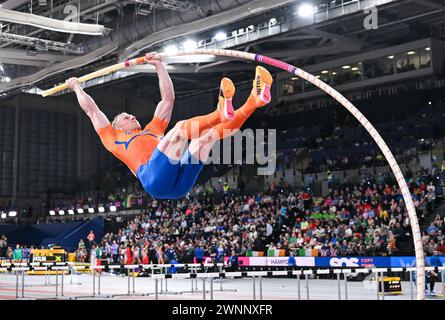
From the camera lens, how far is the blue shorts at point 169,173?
714cm

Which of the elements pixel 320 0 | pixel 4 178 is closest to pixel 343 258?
pixel 320 0

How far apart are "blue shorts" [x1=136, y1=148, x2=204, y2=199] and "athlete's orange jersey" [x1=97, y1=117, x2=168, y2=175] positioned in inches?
12.3

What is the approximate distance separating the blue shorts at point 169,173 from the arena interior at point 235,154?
8.06m

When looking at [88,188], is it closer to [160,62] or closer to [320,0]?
[320,0]

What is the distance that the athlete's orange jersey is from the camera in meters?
7.85

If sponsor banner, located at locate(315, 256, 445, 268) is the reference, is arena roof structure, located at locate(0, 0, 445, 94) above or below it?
above

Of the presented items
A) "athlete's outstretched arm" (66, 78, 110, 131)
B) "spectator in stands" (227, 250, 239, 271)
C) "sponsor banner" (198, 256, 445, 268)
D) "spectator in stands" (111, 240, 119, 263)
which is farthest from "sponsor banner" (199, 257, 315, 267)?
"athlete's outstretched arm" (66, 78, 110, 131)

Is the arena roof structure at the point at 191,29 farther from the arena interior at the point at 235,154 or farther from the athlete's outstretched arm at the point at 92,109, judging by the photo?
the athlete's outstretched arm at the point at 92,109

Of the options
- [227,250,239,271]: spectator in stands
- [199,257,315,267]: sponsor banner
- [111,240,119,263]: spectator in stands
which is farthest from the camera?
[111,240,119,263]: spectator in stands

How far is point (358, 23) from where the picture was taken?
30.5 metres

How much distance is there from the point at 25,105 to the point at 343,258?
1139 inches

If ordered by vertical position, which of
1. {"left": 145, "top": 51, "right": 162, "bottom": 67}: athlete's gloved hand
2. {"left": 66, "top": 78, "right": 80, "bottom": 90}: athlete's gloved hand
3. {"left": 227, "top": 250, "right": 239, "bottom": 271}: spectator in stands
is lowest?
{"left": 227, "top": 250, "right": 239, "bottom": 271}: spectator in stands

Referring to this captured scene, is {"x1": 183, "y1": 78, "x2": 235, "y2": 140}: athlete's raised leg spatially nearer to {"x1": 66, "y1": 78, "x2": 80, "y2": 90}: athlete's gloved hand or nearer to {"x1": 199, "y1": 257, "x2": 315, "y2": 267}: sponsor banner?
{"x1": 66, "y1": 78, "x2": 80, "y2": 90}: athlete's gloved hand
